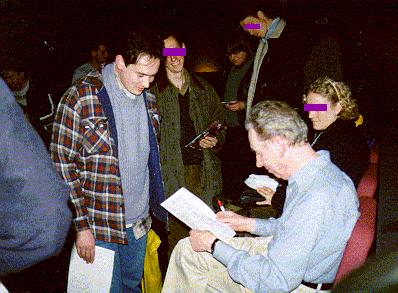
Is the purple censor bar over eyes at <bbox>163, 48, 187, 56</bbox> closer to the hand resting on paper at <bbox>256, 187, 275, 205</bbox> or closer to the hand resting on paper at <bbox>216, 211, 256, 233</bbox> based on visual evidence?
the hand resting on paper at <bbox>256, 187, 275, 205</bbox>

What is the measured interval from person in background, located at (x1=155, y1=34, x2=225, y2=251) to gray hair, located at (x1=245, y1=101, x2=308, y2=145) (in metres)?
1.30

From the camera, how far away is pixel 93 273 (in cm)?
240

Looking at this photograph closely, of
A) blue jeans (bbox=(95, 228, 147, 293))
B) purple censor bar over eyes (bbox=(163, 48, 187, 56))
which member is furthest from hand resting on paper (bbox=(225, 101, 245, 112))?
blue jeans (bbox=(95, 228, 147, 293))

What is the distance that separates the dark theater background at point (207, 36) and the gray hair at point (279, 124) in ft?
1.72

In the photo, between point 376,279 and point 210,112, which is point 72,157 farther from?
point 376,279

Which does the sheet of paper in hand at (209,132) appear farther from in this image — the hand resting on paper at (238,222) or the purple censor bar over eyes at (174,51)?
the hand resting on paper at (238,222)

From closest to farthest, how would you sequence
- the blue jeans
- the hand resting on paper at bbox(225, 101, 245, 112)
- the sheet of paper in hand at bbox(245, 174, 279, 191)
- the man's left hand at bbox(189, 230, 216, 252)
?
the man's left hand at bbox(189, 230, 216, 252)
the blue jeans
the sheet of paper in hand at bbox(245, 174, 279, 191)
the hand resting on paper at bbox(225, 101, 245, 112)

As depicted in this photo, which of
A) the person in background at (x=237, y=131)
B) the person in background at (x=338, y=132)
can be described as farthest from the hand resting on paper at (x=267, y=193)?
the person in background at (x=237, y=131)

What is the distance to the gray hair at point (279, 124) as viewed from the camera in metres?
2.00

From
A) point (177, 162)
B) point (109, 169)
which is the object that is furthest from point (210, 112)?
point (109, 169)

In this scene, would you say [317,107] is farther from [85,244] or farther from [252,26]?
[85,244]

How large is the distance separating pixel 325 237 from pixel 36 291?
8.55ft

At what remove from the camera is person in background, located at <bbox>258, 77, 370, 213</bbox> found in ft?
9.16

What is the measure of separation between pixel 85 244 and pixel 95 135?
64 centimetres
